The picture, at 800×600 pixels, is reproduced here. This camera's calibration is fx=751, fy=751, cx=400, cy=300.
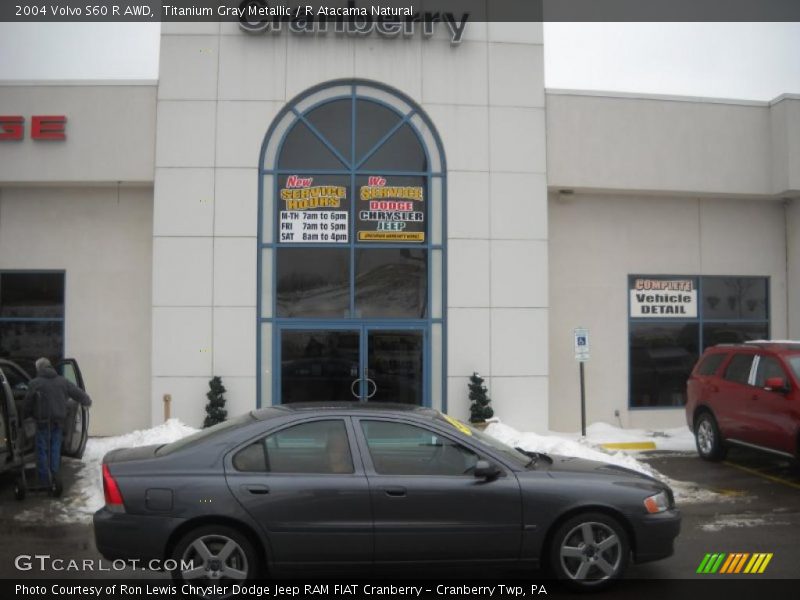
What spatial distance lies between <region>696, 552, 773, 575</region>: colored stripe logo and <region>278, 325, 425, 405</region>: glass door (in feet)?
22.3

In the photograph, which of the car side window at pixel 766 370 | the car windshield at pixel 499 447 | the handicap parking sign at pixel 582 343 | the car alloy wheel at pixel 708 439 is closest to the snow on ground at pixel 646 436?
the car alloy wheel at pixel 708 439

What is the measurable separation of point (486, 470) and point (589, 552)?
41.2 inches

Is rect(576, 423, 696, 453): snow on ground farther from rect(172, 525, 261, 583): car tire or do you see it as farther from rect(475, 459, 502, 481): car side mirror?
Answer: rect(172, 525, 261, 583): car tire

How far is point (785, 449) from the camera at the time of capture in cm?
991

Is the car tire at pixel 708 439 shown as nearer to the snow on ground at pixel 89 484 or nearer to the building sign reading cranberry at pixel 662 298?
the building sign reading cranberry at pixel 662 298

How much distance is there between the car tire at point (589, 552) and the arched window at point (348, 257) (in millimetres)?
7539

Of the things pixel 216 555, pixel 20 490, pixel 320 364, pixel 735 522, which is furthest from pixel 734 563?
pixel 320 364

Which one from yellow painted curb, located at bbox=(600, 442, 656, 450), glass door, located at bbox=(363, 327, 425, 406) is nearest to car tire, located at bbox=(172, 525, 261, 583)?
glass door, located at bbox=(363, 327, 425, 406)

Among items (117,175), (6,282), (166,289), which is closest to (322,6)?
(117,175)

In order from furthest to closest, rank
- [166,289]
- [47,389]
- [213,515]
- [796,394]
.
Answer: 1. [166,289]
2. [796,394]
3. [47,389]
4. [213,515]

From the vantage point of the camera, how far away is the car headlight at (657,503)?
5.82 m

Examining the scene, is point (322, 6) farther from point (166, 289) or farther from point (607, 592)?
point (607, 592)

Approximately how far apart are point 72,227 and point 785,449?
1246 cm

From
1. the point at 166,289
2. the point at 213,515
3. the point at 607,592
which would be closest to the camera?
the point at 213,515
